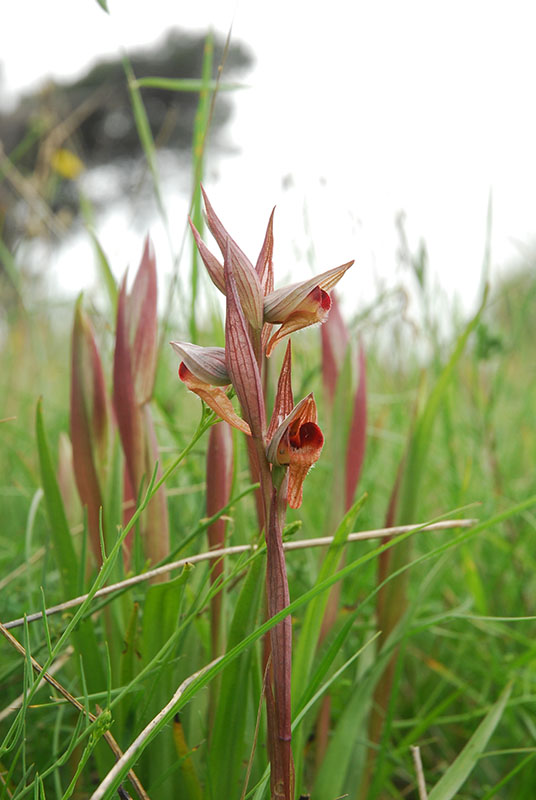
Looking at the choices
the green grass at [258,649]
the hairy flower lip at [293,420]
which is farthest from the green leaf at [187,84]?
the hairy flower lip at [293,420]

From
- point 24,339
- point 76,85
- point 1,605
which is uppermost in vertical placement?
point 76,85

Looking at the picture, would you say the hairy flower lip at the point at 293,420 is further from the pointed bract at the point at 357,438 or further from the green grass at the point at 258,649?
the pointed bract at the point at 357,438

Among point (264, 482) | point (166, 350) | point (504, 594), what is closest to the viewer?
point (264, 482)

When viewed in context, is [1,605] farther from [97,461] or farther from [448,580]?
[448,580]

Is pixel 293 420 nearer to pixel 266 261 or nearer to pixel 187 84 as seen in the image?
pixel 266 261

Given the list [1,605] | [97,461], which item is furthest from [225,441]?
[1,605]

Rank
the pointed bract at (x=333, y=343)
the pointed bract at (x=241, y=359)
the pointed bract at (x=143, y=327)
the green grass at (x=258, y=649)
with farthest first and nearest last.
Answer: the pointed bract at (x=333, y=343)
the pointed bract at (x=143, y=327)
the green grass at (x=258, y=649)
the pointed bract at (x=241, y=359)

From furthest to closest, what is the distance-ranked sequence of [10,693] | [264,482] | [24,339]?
[24,339] → [10,693] → [264,482]
